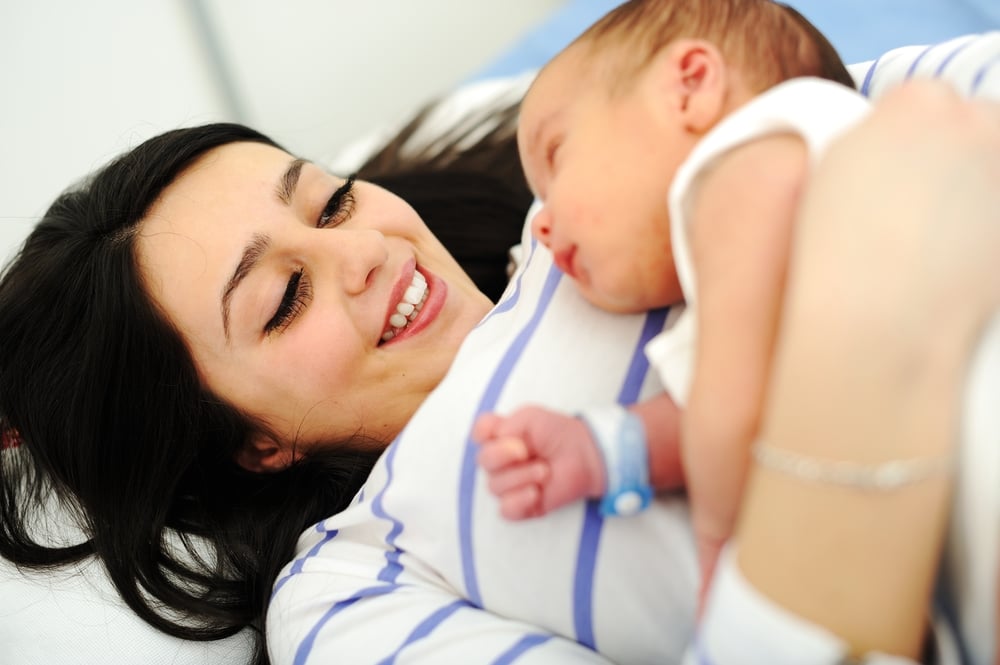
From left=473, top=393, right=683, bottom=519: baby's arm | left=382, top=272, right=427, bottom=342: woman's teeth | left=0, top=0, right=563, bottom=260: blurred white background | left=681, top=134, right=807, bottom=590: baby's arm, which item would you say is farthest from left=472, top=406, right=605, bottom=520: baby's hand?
left=0, top=0, right=563, bottom=260: blurred white background

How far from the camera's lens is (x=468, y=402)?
2.43 ft

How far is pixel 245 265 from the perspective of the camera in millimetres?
906

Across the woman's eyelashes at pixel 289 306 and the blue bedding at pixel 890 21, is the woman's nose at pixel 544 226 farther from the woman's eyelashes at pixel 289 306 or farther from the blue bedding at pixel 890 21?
the blue bedding at pixel 890 21

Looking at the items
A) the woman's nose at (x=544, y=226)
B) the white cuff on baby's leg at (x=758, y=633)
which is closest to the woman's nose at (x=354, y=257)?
the woman's nose at (x=544, y=226)

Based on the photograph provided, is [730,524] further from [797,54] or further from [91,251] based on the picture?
[91,251]

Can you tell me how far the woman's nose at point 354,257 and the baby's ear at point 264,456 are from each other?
0.26 meters

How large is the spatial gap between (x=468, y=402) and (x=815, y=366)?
1.20 feet

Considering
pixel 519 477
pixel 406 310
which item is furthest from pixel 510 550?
pixel 406 310

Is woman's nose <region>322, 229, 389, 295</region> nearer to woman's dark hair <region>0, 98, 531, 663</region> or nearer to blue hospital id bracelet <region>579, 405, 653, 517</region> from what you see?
woman's dark hair <region>0, 98, 531, 663</region>

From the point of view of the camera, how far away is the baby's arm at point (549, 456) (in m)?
0.62

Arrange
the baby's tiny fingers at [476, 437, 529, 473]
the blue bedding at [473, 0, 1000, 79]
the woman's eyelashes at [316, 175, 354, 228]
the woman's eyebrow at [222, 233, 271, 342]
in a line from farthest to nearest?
the blue bedding at [473, 0, 1000, 79] < the woman's eyelashes at [316, 175, 354, 228] < the woman's eyebrow at [222, 233, 271, 342] < the baby's tiny fingers at [476, 437, 529, 473]

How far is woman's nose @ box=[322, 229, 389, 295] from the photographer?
92 cm

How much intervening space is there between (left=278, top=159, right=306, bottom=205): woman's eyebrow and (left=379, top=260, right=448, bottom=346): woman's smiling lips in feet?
0.58

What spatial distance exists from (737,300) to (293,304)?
1.93ft
